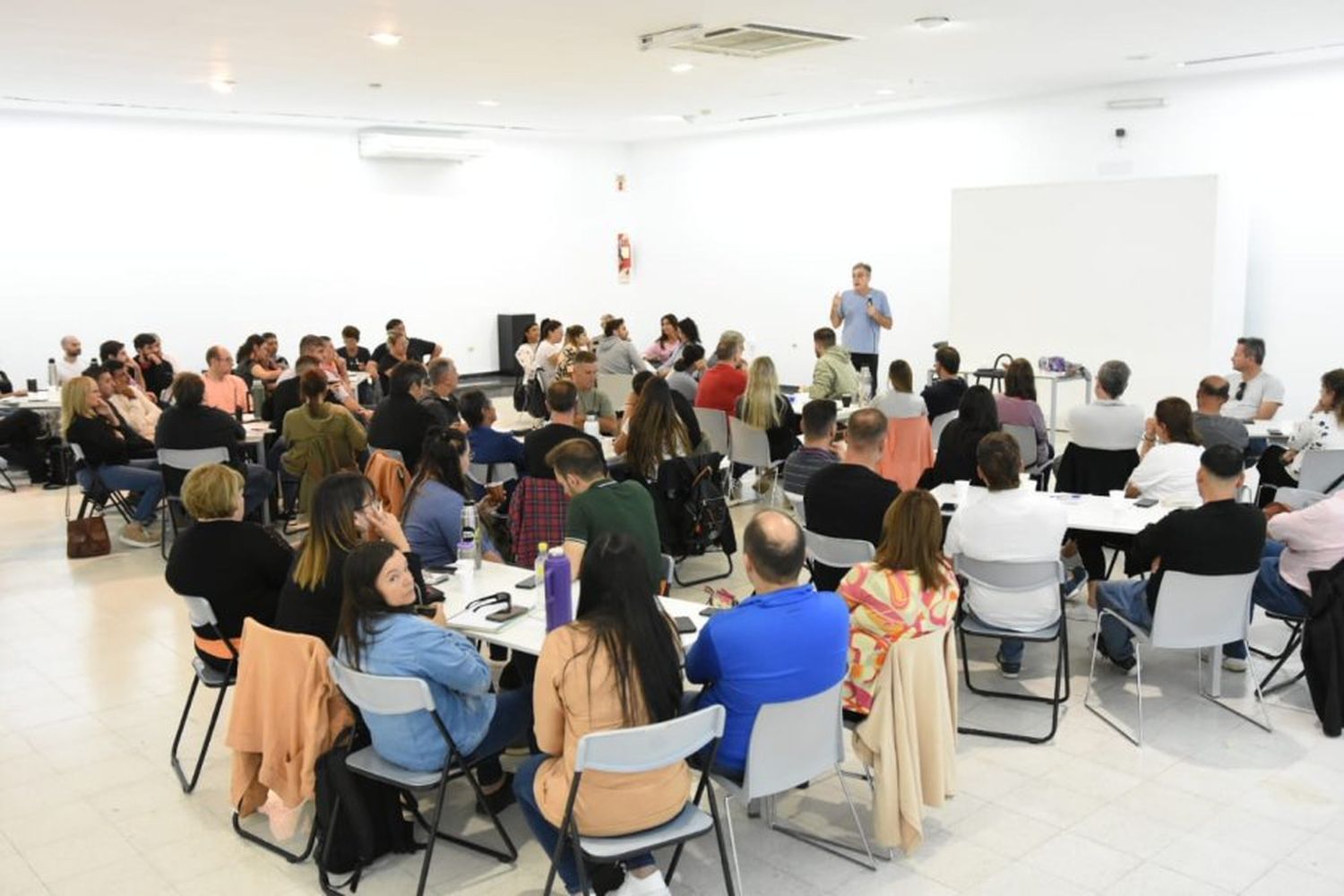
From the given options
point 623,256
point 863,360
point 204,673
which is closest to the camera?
point 204,673

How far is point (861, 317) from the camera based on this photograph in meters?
12.5

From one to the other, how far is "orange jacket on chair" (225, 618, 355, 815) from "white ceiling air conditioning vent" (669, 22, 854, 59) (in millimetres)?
5398

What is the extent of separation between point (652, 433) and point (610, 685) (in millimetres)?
3435

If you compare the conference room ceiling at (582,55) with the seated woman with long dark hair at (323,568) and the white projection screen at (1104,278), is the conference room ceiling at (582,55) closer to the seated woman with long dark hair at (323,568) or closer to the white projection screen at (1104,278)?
the white projection screen at (1104,278)

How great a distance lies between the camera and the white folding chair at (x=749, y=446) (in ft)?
27.0

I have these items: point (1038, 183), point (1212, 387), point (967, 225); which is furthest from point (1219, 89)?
point (1212, 387)

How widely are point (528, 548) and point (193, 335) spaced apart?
9.72 meters

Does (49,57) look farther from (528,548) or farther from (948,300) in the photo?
(948,300)

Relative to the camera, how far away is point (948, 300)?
13.2m

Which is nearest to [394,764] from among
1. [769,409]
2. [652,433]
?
[652,433]

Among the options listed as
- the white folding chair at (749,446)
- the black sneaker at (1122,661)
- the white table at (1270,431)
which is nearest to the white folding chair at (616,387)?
the white folding chair at (749,446)

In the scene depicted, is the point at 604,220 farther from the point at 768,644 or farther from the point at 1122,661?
the point at 768,644

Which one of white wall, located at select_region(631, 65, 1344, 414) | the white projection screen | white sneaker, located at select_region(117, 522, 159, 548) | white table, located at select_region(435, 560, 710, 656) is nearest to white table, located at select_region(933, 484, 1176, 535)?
white table, located at select_region(435, 560, 710, 656)

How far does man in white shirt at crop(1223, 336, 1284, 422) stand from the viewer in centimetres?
827
